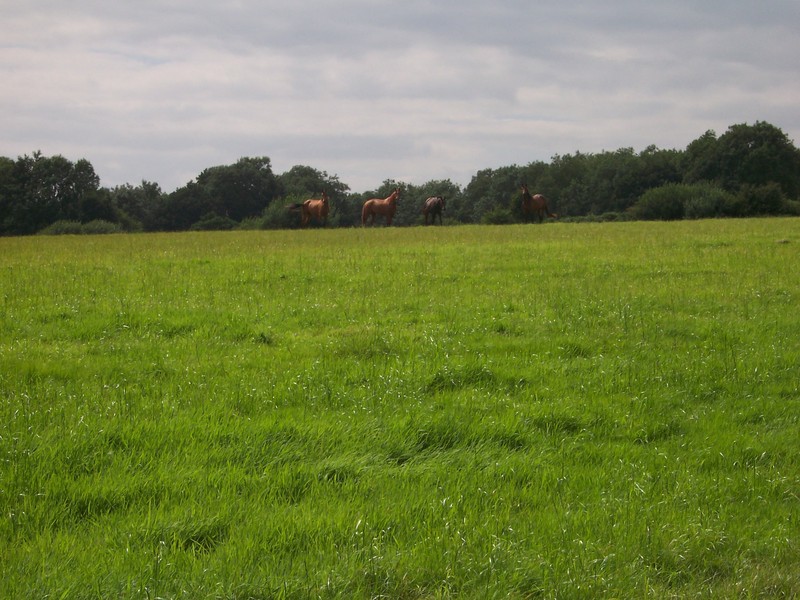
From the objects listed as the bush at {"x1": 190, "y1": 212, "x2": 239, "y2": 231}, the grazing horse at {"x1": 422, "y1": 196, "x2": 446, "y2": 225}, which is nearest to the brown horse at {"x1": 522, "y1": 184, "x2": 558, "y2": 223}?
the grazing horse at {"x1": 422, "y1": 196, "x2": 446, "y2": 225}

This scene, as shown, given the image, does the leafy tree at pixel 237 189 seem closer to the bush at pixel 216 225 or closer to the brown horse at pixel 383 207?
the bush at pixel 216 225

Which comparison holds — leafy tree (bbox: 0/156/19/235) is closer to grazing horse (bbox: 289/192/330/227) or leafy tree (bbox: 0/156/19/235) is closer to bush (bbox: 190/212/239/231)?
bush (bbox: 190/212/239/231)

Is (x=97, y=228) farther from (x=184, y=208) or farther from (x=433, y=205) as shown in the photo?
(x=184, y=208)

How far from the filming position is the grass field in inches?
195

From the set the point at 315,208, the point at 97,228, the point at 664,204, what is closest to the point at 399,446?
the point at 315,208

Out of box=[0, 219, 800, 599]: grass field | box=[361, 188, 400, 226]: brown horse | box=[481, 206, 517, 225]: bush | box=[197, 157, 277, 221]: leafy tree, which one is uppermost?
box=[197, 157, 277, 221]: leafy tree

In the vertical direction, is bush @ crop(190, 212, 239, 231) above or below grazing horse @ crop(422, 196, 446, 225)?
below

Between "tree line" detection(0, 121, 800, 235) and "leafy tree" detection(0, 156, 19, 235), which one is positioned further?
"leafy tree" detection(0, 156, 19, 235)

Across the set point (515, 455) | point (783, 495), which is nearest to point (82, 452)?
point (515, 455)

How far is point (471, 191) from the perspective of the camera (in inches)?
5556

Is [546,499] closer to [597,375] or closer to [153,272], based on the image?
[597,375]

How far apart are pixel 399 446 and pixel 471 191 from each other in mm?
136197

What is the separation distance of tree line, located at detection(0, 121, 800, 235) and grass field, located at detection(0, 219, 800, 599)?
45.3 metres

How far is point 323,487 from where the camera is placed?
20.3 ft
